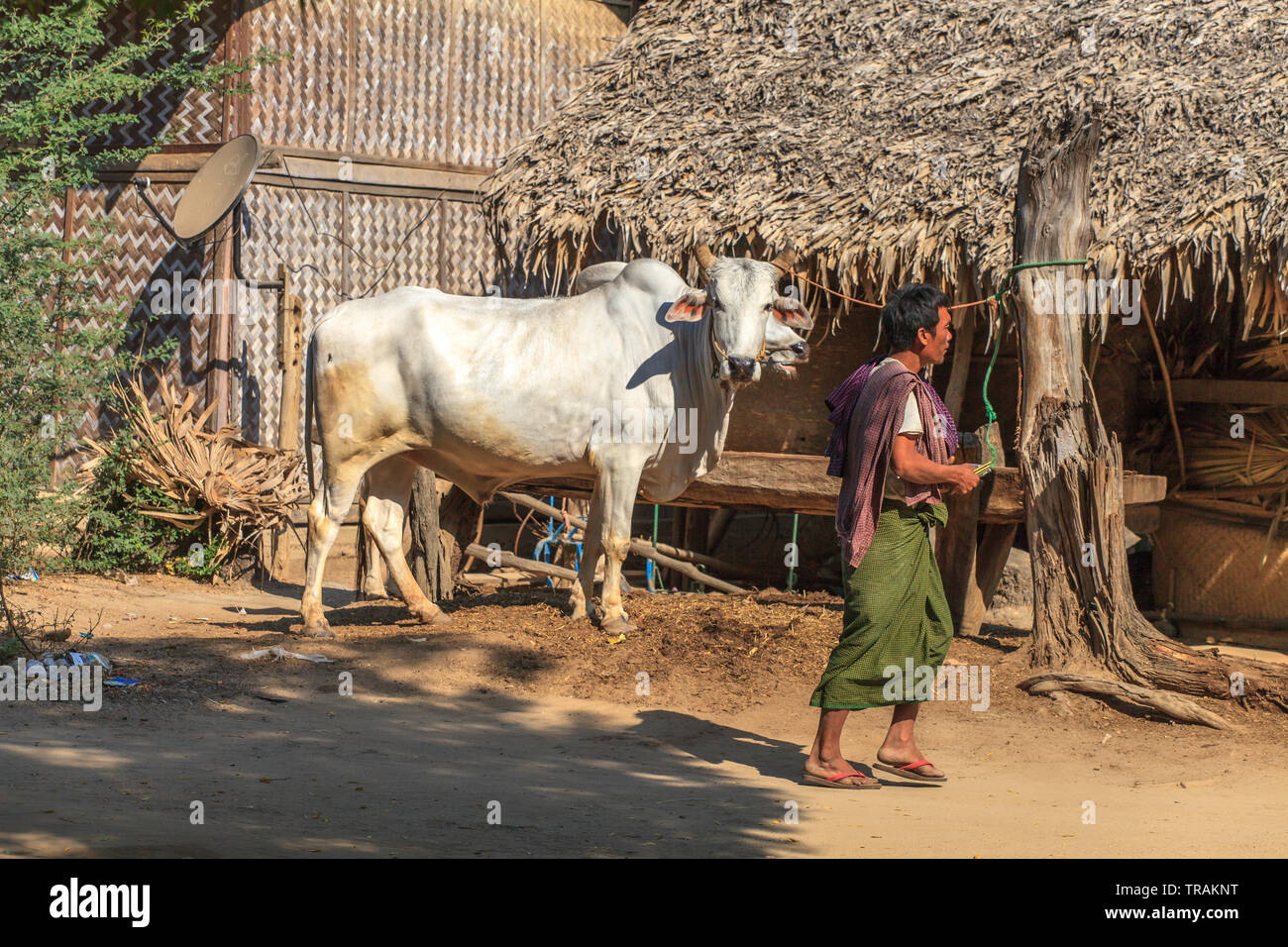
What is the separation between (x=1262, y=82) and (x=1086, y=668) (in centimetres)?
422

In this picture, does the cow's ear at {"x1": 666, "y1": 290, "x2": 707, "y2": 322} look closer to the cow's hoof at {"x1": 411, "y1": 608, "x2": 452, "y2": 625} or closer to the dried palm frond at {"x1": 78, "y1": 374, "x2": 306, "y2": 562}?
the cow's hoof at {"x1": 411, "y1": 608, "x2": 452, "y2": 625}

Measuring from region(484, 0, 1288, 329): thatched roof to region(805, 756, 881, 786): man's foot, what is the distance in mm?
3610

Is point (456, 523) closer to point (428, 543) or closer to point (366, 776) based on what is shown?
point (428, 543)

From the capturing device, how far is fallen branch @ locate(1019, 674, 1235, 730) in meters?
6.02

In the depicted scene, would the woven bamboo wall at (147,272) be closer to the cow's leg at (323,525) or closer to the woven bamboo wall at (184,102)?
the woven bamboo wall at (184,102)

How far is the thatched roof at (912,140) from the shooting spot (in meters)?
7.89

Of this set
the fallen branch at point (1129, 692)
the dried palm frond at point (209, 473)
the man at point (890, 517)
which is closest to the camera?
the man at point (890, 517)

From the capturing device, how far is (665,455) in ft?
24.3

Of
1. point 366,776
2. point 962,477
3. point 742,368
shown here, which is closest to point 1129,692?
point 962,477

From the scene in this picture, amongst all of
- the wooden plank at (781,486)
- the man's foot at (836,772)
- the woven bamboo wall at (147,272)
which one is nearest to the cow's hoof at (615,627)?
the wooden plank at (781,486)

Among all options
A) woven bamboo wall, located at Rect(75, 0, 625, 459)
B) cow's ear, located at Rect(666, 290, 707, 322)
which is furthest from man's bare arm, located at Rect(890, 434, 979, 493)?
woven bamboo wall, located at Rect(75, 0, 625, 459)

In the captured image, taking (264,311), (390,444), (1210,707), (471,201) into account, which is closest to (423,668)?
(390,444)

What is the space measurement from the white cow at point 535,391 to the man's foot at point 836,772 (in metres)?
2.33

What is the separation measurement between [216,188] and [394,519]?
423cm
